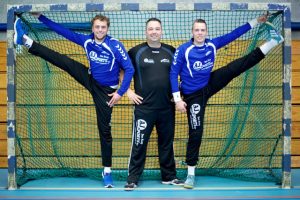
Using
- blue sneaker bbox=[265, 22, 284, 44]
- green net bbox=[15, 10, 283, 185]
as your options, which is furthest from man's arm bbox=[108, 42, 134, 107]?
blue sneaker bbox=[265, 22, 284, 44]

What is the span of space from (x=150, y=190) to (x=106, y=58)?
154 centimetres

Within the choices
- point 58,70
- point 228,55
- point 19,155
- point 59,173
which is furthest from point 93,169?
point 228,55

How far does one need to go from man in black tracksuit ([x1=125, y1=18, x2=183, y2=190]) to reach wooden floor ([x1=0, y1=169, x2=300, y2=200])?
0.87 ft

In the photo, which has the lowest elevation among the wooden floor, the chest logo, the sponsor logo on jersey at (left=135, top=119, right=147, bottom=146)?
the wooden floor

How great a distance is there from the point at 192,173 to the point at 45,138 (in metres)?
2.01

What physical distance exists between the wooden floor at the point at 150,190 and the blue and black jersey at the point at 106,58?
111cm

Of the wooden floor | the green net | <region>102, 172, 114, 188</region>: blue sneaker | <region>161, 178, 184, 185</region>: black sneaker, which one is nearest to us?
the wooden floor

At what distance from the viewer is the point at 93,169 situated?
6375mm

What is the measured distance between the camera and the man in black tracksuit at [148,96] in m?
5.55

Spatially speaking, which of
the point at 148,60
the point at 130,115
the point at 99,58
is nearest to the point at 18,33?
the point at 99,58

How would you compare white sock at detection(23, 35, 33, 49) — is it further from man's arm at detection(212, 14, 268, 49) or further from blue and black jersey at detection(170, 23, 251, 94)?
man's arm at detection(212, 14, 268, 49)

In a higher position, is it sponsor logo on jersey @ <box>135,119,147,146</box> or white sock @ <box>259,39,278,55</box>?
white sock @ <box>259,39,278,55</box>

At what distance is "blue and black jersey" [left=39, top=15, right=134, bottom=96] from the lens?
5465mm

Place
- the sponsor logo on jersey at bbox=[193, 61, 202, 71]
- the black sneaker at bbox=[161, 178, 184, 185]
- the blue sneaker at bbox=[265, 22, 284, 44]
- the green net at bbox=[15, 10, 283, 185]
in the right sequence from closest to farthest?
1. the blue sneaker at bbox=[265, 22, 284, 44]
2. the sponsor logo on jersey at bbox=[193, 61, 202, 71]
3. the black sneaker at bbox=[161, 178, 184, 185]
4. the green net at bbox=[15, 10, 283, 185]
